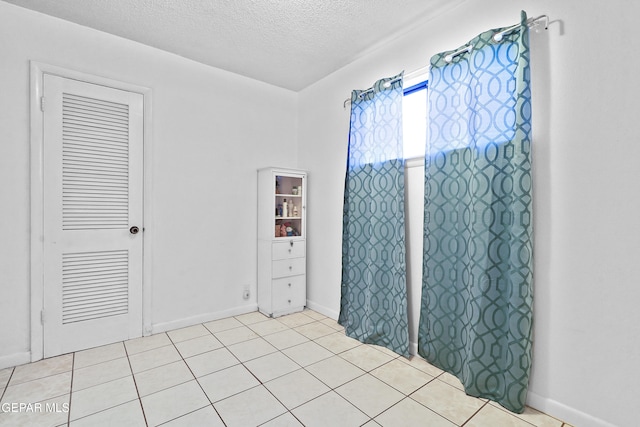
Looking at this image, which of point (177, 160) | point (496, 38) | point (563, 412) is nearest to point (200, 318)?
point (177, 160)

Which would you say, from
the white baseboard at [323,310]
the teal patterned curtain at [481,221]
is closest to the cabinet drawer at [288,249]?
the white baseboard at [323,310]

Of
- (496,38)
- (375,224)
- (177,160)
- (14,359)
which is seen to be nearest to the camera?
(496,38)

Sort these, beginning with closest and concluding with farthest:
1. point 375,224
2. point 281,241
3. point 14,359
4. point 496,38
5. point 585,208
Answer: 1. point 585,208
2. point 496,38
3. point 14,359
4. point 375,224
5. point 281,241

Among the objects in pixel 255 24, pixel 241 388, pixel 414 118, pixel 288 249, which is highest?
pixel 255 24

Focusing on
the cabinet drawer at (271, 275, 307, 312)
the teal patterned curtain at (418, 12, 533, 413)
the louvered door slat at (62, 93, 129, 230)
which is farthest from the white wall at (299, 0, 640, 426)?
the louvered door slat at (62, 93, 129, 230)

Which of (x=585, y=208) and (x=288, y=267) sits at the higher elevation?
(x=585, y=208)

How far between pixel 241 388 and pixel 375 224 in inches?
63.7

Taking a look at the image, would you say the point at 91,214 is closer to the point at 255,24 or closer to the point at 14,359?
the point at 14,359

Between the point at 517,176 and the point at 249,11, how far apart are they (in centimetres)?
219

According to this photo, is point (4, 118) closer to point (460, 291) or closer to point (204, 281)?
point (204, 281)

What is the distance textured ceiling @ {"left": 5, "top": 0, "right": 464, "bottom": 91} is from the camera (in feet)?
7.16

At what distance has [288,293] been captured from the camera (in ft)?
10.9

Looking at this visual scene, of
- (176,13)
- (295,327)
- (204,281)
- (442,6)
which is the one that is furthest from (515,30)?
(204,281)

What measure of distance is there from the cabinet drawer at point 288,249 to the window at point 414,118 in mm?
1538
